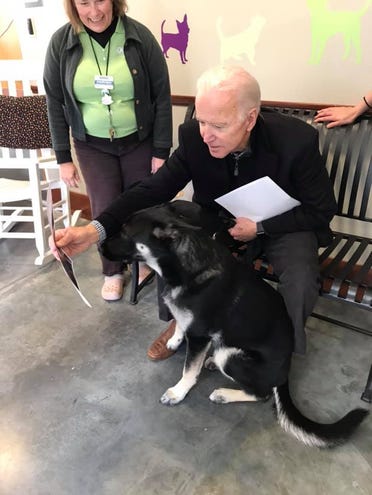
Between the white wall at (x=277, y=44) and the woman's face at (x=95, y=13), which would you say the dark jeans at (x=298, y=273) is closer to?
the white wall at (x=277, y=44)

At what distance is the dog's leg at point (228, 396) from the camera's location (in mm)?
1710

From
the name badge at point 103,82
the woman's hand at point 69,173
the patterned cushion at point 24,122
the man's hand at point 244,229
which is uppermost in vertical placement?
the name badge at point 103,82

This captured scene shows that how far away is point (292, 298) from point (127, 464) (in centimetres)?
88

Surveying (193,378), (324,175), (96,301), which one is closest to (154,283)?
(96,301)

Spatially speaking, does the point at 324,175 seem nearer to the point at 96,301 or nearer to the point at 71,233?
the point at 71,233

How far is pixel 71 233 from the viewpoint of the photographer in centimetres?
148

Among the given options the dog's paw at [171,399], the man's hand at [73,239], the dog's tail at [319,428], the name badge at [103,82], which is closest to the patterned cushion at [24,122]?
the name badge at [103,82]

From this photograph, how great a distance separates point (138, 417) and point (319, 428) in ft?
2.35

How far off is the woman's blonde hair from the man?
2.31 ft

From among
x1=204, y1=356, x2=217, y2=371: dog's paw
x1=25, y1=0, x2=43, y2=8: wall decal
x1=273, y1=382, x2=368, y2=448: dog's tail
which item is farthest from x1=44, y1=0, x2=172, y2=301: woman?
x1=273, y1=382, x2=368, y2=448: dog's tail

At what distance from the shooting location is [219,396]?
173 cm

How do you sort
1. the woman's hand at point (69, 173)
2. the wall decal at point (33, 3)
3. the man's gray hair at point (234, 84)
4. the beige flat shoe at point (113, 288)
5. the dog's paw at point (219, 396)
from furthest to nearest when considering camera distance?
the wall decal at point (33, 3) → the beige flat shoe at point (113, 288) → the woman's hand at point (69, 173) → the dog's paw at point (219, 396) → the man's gray hair at point (234, 84)

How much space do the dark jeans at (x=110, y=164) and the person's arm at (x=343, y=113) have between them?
2.96 feet

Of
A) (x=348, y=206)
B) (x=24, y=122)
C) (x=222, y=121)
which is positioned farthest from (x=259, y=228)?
(x=24, y=122)
